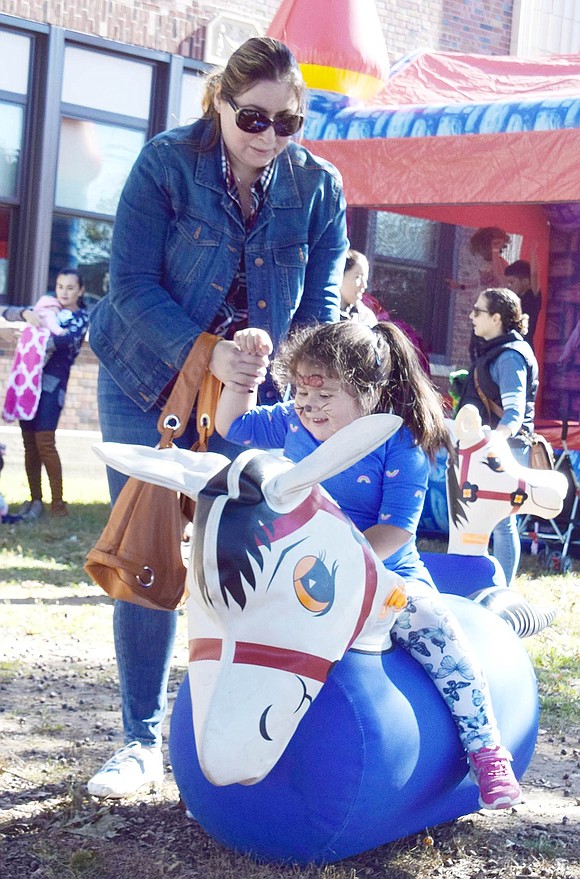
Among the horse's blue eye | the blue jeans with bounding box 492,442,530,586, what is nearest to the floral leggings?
the horse's blue eye

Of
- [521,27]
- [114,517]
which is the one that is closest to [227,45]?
[521,27]

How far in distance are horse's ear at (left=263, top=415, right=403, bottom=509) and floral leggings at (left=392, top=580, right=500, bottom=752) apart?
68 cm

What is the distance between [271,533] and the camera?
2.50 metres

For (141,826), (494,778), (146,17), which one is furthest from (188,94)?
(494,778)

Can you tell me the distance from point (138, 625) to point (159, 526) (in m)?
0.43

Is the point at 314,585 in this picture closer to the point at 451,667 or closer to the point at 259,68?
the point at 451,667

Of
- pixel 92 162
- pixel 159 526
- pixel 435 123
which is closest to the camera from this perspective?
pixel 159 526

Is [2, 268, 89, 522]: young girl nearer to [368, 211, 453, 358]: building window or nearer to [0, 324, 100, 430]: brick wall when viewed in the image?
[0, 324, 100, 430]: brick wall

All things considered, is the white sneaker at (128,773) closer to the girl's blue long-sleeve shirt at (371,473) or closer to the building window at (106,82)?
the girl's blue long-sleeve shirt at (371,473)

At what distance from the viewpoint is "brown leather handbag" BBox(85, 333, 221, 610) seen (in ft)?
9.96

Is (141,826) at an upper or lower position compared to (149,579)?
lower

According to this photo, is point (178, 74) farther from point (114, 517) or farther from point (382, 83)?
point (114, 517)

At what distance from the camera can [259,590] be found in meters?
2.49

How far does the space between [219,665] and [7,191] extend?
9431mm
